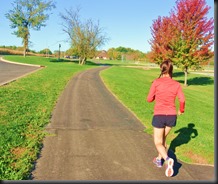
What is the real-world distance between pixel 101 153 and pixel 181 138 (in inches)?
96.0

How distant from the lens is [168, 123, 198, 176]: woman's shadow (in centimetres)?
497

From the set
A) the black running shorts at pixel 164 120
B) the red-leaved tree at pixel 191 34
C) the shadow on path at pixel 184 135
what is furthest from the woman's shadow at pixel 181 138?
the red-leaved tree at pixel 191 34

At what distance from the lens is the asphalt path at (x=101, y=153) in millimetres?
4250

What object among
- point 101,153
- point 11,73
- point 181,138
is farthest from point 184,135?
point 11,73

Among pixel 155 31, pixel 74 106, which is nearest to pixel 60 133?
pixel 74 106

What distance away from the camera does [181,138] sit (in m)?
6.58

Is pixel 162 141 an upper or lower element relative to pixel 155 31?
lower

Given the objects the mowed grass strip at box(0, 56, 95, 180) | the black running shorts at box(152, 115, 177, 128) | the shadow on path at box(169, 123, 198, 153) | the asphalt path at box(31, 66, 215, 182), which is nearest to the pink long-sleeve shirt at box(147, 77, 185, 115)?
the black running shorts at box(152, 115, 177, 128)

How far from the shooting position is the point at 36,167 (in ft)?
14.4

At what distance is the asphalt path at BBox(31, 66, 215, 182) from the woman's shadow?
4 centimetres

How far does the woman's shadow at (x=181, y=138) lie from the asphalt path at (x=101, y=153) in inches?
1.6

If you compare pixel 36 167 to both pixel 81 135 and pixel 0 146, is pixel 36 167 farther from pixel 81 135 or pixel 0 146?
pixel 81 135

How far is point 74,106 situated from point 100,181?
6.33 metres

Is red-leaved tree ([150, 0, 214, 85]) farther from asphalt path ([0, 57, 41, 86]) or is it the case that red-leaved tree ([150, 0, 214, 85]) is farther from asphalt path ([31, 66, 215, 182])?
asphalt path ([31, 66, 215, 182])
